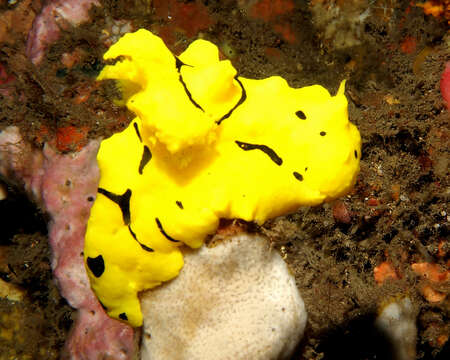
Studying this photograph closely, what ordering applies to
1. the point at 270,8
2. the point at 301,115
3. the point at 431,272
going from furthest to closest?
1. the point at 270,8
2. the point at 431,272
3. the point at 301,115

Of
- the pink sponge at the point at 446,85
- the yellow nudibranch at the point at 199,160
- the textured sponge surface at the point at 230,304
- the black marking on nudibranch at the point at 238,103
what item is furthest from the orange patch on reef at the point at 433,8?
the textured sponge surface at the point at 230,304

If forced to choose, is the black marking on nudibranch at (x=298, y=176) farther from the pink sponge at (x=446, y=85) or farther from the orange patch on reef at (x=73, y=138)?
the orange patch on reef at (x=73, y=138)

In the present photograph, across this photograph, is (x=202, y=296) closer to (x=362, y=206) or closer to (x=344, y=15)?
(x=362, y=206)

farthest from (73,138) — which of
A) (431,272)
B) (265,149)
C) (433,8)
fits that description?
(433,8)

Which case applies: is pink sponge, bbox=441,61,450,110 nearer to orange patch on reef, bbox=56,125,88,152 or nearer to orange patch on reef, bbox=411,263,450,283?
orange patch on reef, bbox=411,263,450,283

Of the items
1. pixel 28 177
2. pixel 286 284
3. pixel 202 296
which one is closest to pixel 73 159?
pixel 28 177

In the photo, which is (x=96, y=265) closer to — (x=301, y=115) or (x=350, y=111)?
(x=301, y=115)

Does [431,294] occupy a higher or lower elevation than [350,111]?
lower
